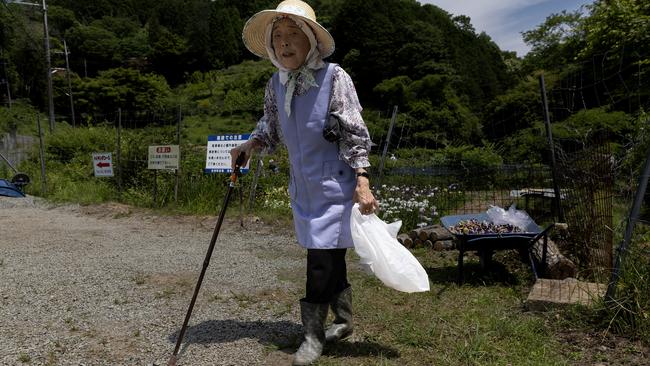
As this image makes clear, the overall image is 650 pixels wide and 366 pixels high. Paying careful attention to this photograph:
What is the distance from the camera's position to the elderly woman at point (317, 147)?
8.57ft

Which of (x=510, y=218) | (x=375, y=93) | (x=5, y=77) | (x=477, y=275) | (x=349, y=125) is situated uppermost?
(x=5, y=77)

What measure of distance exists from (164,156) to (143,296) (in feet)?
18.6

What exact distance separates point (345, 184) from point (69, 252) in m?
4.45

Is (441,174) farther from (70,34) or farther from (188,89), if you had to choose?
(70,34)

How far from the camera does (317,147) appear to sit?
266cm

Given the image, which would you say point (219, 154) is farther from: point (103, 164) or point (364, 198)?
point (364, 198)

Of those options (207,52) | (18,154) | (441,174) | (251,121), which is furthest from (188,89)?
(441,174)

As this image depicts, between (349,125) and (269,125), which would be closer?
(349,125)

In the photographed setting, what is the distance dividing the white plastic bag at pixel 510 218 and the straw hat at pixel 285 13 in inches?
106

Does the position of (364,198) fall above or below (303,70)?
below

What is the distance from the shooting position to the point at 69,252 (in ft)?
19.2

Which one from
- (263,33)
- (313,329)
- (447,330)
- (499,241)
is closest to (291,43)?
(263,33)

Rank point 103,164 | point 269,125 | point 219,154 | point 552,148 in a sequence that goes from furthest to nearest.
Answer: point 103,164 → point 219,154 → point 552,148 → point 269,125

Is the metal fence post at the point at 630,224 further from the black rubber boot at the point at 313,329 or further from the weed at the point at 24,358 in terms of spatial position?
the weed at the point at 24,358
